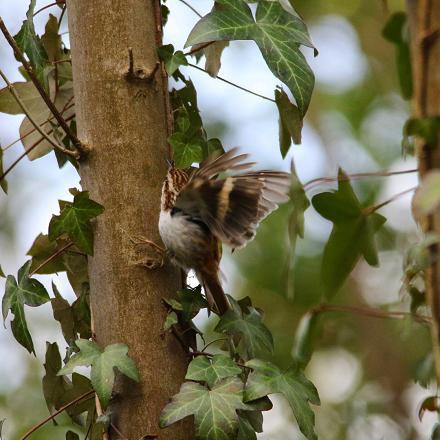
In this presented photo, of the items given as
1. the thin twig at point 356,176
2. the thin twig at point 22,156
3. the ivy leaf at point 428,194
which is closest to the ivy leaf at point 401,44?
the thin twig at point 356,176

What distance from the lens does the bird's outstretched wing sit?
2.20 metres

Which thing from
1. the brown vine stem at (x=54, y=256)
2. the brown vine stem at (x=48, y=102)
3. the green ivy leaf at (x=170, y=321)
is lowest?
the green ivy leaf at (x=170, y=321)

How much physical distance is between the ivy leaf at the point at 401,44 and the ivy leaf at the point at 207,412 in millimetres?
923

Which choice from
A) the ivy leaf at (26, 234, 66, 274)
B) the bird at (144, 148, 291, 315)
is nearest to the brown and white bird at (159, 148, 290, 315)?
the bird at (144, 148, 291, 315)

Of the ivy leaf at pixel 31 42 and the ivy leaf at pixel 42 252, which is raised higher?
the ivy leaf at pixel 31 42

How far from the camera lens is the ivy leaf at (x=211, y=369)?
2125 mm

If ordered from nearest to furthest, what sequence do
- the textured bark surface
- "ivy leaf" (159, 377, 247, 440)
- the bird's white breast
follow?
"ivy leaf" (159, 377, 247, 440) < the textured bark surface < the bird's white breast

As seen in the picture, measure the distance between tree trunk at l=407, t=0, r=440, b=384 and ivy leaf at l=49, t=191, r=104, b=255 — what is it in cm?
128

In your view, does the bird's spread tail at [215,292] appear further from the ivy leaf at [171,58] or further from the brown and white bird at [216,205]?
the ivy leaf at [171,58]

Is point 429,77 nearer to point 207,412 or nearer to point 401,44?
point 401,44

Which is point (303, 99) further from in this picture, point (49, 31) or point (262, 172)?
point (49, 31)

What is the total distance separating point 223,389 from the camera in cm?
212

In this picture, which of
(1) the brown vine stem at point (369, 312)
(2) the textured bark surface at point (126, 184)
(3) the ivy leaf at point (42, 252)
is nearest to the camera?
(1) the brown vine stem at point (369, 312)

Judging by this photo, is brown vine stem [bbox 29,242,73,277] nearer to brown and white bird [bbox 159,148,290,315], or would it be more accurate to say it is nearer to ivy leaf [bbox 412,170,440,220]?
brown and white bird [bbox 159,148,290,315]
